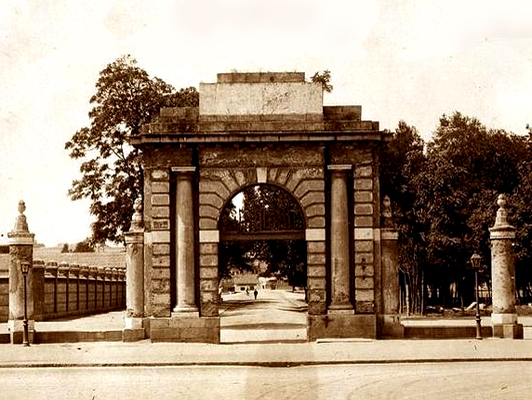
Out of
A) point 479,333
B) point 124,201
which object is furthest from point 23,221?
point 124,201

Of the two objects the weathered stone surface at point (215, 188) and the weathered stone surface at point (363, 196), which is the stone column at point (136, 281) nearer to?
the weathered stone surface at point (215, 188)

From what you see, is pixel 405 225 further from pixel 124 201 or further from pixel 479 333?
pixel 479 333

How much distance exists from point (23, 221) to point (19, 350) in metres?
4.22

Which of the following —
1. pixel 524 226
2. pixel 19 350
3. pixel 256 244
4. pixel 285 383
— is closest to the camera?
pixel 285 383

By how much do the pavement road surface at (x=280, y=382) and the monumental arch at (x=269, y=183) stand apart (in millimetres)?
5820

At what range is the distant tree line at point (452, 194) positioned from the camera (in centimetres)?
4425

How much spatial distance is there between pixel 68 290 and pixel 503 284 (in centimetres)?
2757

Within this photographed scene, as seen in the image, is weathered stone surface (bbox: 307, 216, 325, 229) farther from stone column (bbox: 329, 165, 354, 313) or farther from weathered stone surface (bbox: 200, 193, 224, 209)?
weathered stone surface (bbox: 200, 193, 224, 209)

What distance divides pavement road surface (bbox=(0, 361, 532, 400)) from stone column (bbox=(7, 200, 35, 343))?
666 centimetres

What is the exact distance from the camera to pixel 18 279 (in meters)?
27.1

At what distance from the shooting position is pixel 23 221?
2725cm

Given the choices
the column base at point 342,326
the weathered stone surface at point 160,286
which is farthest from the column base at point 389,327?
the weathered stone surface at point 160,286

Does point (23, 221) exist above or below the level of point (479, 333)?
above

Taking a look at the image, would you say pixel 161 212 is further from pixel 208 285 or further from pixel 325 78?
pixel 325 78
